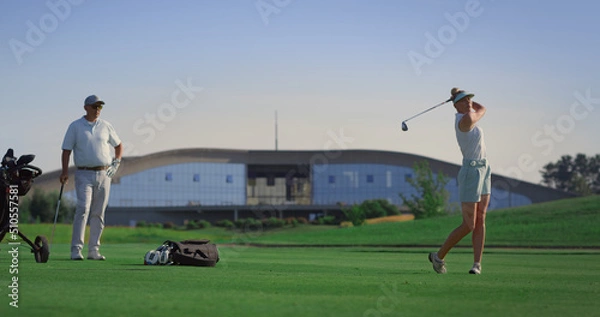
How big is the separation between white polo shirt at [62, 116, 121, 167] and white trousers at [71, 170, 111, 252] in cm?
20

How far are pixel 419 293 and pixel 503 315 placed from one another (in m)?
1.75

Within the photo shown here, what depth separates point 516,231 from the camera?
37750mm

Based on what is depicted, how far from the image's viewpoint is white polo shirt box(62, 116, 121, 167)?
14609mm

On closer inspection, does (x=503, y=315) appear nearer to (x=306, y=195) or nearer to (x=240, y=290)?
(x=240, y=290)

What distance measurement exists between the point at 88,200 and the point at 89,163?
1.89 feet

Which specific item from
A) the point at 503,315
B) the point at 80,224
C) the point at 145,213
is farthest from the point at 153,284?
the point at 145,213

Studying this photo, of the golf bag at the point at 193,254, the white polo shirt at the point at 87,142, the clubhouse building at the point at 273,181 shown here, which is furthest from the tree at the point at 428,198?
the golf bag at the point at 193,254

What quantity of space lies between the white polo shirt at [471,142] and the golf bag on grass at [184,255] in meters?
3.91

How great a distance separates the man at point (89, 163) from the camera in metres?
14.6

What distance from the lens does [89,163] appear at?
1473cm

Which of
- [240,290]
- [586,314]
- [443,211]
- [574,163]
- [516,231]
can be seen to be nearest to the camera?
[586,314]

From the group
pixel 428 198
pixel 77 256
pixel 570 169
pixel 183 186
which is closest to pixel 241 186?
pixel 183 186

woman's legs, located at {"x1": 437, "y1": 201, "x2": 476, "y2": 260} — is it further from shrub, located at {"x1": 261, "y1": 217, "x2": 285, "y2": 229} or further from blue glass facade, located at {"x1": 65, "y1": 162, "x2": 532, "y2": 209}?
blue glass facade, located at {"x1": 65, "y1": 162, "x2": 532, "y2": 209}

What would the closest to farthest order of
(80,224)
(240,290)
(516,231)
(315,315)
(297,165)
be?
(315,315) < (240,290) < (80,224) < (516,231) < (297,165)
